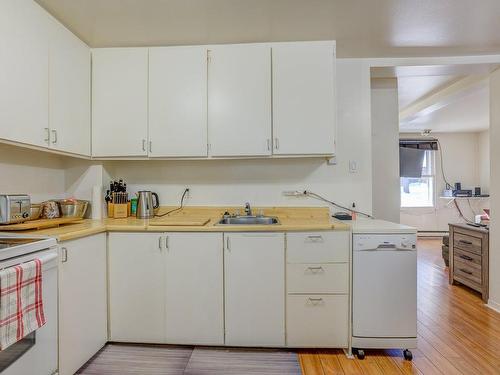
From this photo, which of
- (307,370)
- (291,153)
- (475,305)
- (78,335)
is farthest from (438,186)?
(78,335)

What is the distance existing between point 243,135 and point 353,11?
3.71 feet

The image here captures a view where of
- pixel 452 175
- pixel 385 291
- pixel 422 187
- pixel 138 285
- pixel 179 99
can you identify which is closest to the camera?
pixel 385 291

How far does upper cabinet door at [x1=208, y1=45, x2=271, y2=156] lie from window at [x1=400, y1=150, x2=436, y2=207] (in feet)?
17.0

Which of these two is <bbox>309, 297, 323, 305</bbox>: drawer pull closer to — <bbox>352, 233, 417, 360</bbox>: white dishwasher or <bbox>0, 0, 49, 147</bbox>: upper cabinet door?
<bbox>352, 233, 417, 360</bbox>: white dishwasher

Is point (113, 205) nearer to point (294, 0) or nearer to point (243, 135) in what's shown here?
point (243, 135)

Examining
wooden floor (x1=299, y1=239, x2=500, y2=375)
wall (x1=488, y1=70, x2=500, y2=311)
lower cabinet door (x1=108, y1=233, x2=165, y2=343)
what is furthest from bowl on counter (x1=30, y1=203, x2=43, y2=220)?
wall (x1=488, y1=70, x2=500, y2=311)

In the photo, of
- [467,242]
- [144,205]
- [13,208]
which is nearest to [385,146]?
[467,242]

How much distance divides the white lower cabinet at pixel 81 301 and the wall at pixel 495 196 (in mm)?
3486

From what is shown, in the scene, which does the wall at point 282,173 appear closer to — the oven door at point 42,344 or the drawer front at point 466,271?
the oven door at point 42,344

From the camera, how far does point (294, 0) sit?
1765 mm

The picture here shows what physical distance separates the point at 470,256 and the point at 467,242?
162mm

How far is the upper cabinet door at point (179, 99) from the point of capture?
225cm

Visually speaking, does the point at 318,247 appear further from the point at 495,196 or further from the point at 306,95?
the point at 495,196

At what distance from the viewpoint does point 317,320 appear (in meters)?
1.95
